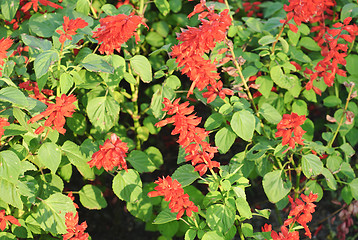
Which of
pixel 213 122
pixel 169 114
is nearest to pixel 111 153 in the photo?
pixel 169 114

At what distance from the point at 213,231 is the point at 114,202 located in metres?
1.57

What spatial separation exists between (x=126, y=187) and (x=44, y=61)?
0.78 meters

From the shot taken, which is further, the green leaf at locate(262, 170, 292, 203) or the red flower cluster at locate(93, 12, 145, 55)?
the green leaf at locate(262, 170, 292, 203)

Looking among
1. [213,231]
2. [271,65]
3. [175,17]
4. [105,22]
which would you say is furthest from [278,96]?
[105,22]

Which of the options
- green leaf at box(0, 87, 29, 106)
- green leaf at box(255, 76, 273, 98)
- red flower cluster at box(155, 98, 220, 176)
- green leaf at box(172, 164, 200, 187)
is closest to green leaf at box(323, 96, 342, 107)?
green leaf at box(255, 76, 273, 98)

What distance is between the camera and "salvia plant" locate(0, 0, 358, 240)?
1783mm

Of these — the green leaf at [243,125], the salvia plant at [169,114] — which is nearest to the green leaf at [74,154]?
the salvia plant at [169,114]

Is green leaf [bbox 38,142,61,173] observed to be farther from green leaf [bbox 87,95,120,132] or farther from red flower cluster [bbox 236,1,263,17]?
red flower cluster [bbox 236,1,263,17]

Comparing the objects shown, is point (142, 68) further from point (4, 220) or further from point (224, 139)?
point (4, 220)

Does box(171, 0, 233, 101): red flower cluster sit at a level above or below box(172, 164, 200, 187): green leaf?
above

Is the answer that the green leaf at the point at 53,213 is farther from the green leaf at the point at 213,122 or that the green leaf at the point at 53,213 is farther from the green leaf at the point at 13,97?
the green leaf at the point at 213,122

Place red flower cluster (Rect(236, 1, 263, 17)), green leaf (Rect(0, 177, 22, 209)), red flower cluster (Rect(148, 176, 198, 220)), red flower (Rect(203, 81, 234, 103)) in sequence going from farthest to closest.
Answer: red flower cluster (Rect(236, 1, 263, 17)) → red flower (Rect(203, 81, 234, 103)) → green leaf (Rect(0, 177, 22, 209)) → red flower cluster (Rect(148, 176, 198, 220))

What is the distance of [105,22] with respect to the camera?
1836 millimetres

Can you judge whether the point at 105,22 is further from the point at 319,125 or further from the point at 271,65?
the point at 319,125
